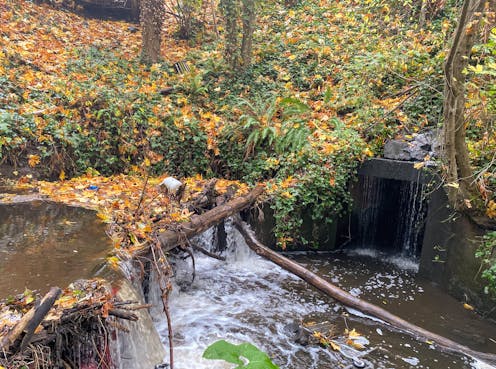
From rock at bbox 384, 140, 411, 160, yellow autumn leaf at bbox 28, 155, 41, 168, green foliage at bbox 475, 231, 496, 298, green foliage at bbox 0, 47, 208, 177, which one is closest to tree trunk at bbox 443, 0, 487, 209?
green foliage at bbox 475, 231, 496, 298

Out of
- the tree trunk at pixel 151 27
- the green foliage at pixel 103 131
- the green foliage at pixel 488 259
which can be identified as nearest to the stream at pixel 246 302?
the green foliage at pixel 488 259

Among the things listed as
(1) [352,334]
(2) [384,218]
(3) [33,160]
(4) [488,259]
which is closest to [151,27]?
(3) [33,160]

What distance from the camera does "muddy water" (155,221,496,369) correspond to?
4.52 m

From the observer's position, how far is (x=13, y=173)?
24.3 ft

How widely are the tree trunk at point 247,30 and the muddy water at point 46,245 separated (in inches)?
306

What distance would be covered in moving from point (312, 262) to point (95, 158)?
522cm

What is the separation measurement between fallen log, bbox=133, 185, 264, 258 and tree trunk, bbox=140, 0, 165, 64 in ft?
21.9

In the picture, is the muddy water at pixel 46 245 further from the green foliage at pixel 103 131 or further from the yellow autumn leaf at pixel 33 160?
the green foliage at pixel 103 131

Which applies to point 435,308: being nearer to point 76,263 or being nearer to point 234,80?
point 76,263

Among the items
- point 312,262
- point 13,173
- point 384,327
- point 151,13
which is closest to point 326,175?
point 312,262

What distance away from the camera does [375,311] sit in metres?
5.32

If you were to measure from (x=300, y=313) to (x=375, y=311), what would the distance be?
1.04 m

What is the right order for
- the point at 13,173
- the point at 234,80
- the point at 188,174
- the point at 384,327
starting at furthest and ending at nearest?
the point at 234,80, the point at 188,174, the point at 13,173, the point at 384,327

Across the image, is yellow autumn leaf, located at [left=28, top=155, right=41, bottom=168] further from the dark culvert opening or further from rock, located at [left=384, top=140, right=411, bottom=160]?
rock, located at [left=384, top=140, right=411, bottom=160]
